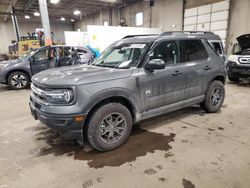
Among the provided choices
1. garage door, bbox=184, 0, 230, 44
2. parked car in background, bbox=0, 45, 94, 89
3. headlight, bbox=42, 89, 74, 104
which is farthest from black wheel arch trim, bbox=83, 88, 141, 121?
garage door, bbox=184, 0, 230, 44

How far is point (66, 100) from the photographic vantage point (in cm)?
216

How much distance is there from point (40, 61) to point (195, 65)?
553 centimetres

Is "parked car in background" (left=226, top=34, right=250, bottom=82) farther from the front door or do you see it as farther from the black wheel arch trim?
the black wheel arch trim

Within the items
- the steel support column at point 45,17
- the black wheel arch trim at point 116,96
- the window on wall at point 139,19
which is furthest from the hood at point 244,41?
the window on wall at point 139,19

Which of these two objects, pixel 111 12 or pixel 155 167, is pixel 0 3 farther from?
pixel 155 167

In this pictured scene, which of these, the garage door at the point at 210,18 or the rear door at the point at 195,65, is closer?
the rear door at the point at 195,65

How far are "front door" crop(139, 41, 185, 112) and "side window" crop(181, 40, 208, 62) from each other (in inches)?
6.3

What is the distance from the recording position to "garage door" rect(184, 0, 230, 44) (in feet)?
29.6

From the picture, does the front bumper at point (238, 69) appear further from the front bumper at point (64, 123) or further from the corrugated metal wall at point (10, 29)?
the corrugated metal wall at point (10, 29)

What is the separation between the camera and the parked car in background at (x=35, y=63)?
20.7 feet

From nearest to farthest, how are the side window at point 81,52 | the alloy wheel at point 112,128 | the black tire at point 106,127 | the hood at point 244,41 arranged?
the black tire at point 106,127 < the alloy wheel at point 112,128 < the hood at point 244,41 < the side window at point 81,52

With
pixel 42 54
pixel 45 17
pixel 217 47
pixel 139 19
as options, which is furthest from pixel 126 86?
pixel 139 19

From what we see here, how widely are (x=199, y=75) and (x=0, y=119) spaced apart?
405 cm

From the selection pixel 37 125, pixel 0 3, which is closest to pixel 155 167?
pixel 37 125
